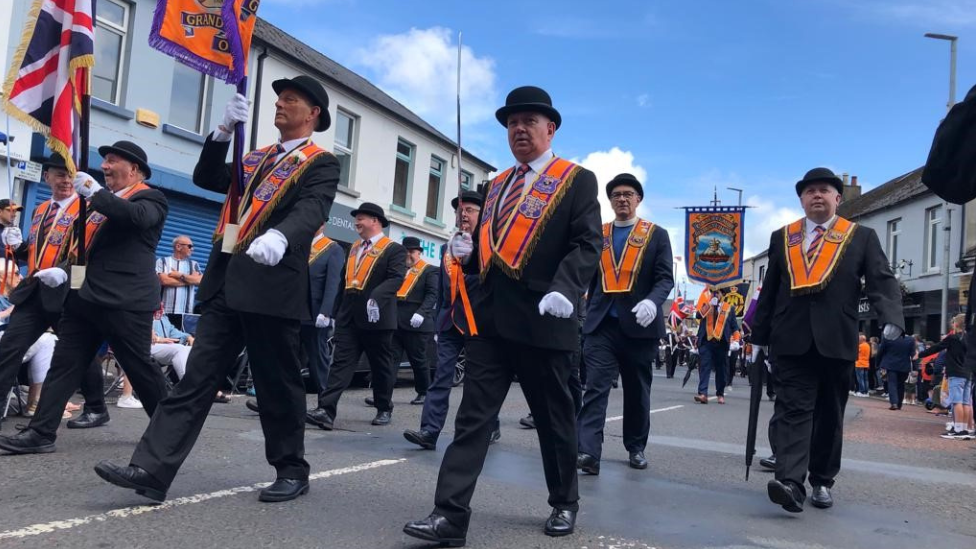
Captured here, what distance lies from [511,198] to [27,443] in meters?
3.31

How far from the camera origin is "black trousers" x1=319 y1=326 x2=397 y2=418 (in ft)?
24.1

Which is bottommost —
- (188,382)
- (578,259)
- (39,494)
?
(39,494)

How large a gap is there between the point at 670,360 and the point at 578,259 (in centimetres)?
2290

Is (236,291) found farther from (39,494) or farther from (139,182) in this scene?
(139,182)

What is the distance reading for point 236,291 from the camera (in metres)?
4.04

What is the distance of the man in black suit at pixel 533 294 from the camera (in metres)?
3.81

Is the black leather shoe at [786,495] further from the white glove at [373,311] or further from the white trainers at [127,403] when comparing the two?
the white trainers at [127,403]

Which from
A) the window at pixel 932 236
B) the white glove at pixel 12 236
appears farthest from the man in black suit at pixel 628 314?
the window at pixel 932 236

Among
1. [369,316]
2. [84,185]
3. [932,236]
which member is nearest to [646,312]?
[369,316]

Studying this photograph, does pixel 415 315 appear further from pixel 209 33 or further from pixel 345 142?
pixel 345 142

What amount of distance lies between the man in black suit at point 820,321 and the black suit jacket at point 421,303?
4.45m

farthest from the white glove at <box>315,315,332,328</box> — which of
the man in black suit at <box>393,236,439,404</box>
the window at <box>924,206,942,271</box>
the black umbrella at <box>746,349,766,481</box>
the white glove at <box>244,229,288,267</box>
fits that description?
the window at <box>924,206,942,271</box>

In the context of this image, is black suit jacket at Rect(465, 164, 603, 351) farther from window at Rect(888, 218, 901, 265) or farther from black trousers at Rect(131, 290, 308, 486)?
window at Rect(888, 218, 901, 265)

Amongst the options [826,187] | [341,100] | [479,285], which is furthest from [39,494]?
[341,100]
